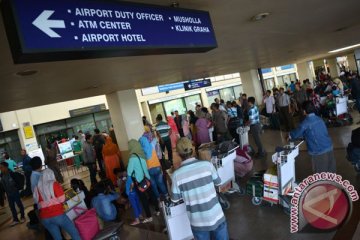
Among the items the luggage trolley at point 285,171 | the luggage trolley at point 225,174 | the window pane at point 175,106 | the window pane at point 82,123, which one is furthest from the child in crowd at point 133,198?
the window pane at point 175,106

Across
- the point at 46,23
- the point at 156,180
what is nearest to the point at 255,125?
the point at 156,180

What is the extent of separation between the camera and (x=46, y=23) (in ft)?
7.86

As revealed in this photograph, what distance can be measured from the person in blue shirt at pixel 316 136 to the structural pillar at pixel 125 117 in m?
7.88

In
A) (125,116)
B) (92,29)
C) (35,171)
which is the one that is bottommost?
(35,171)

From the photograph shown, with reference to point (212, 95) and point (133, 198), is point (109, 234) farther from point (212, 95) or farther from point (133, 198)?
point (212, 95)

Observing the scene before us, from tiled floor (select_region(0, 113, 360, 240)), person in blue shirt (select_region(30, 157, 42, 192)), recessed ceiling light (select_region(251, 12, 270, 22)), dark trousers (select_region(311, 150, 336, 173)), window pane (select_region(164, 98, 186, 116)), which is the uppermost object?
recessed ceiling light (select_region(251, 12, 270, 22))

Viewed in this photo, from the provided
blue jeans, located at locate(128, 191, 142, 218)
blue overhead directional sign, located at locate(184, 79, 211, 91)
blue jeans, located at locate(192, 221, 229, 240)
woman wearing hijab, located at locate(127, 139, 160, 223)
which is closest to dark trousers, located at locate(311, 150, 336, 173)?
blue jeans, located at locate(192, 221, 229, 240)

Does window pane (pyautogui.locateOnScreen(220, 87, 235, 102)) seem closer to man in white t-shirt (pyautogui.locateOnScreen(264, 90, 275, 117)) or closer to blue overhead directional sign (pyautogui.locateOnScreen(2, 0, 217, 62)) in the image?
man in white t-shirt (pyautogui.locateOnScreen(264, 90, 275, 117))

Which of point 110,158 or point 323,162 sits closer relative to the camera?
point 323,162

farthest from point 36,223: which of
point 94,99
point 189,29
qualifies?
point 94,99

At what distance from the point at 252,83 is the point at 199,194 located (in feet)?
58.6

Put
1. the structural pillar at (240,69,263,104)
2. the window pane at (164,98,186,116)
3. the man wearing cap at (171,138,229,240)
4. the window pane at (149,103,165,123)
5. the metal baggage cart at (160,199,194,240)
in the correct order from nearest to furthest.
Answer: the man wearing cap at (171,138,229,240) < the metal baggage cart at (160,199,194,240) < the structural pillar at (240,69,263,104) < the window pane at (149,103,165,123) < the window pane at (164,98,186,116)

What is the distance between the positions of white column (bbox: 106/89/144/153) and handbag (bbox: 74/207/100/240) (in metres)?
6.06

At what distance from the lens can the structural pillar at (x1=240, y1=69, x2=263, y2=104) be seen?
2027 centimetres
